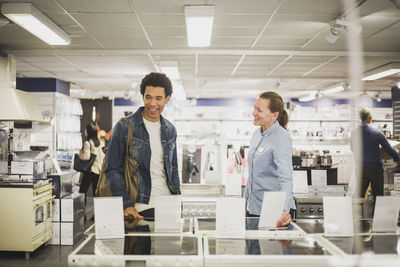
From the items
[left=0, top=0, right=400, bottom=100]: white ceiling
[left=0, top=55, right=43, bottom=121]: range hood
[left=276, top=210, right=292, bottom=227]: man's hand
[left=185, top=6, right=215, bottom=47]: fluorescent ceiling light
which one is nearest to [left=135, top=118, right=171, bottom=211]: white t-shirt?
[left=276, top=210, right=292, bottom=227]: man's hand

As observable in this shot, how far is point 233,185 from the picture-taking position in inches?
174

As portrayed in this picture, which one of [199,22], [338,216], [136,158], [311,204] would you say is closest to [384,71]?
[311,204]

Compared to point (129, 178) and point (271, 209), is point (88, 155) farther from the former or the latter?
point (271, 209)

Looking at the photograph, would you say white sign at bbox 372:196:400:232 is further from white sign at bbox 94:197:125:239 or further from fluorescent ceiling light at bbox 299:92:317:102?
fluorescent ceiling light at bbox 299:92:317:102

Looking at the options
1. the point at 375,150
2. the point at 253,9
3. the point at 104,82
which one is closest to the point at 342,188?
the point at 375,150

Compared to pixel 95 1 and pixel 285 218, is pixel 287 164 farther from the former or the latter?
pixel 95 1

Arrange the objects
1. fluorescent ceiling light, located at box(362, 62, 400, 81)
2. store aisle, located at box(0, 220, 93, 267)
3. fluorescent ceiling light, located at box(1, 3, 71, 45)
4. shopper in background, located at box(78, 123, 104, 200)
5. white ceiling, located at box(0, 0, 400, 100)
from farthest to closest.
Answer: shopper in background, located at box(78, 123, 104, 200) < fluorescent ceiling light, located at box(362, 62, 400, 81) < store aisle, located at box(0, 220, 93, 267) < white ceiling, located at box(0, 0, 400, 100) < fluorescent ceiling light, located at box(1, 3, 71, 45)

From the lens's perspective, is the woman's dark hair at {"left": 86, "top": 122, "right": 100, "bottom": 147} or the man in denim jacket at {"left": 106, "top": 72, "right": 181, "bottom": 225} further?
the woman's dark hair at {"left": 86, "top": 122, "right": 100, "bottom": 147}

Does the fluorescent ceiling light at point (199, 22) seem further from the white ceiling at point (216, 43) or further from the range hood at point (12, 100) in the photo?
the range hood at point (12, 100)

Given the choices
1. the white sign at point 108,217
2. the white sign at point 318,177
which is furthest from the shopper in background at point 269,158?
the white sign at point 318,177

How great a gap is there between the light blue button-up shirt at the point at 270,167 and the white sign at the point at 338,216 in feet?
1.60

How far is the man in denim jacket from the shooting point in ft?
8.63

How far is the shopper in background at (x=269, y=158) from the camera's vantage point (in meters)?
2.74

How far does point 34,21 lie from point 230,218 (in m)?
3.83
